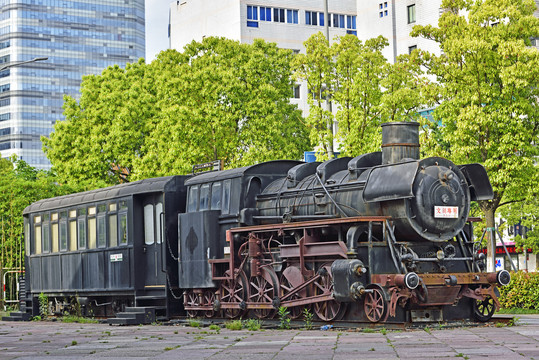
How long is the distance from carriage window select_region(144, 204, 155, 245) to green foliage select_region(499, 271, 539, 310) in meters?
9.75

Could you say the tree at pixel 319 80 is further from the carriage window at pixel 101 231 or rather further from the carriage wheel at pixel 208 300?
the carriage wheel at pixel 208 300

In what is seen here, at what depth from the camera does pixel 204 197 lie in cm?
2130

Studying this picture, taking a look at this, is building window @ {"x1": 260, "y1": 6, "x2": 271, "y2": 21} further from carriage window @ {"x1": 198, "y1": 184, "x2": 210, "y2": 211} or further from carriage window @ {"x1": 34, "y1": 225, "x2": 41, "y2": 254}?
carriage window @ {"x1": 198, "y1": 184, "x2": 210, "y2": 211}

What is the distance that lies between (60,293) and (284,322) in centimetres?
1067

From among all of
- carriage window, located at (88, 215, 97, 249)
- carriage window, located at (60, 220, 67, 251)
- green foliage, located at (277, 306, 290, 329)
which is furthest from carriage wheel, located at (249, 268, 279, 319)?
carriage window, located at (60, 220, 67, 251)

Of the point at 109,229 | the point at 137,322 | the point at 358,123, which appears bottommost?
the point at 137,322

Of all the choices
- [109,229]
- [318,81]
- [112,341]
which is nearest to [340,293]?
[112,341]

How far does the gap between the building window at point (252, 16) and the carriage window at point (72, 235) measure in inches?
1772

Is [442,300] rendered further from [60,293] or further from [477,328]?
[60,293]

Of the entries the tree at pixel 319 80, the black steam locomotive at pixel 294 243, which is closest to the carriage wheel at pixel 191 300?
the black steam locomotive at pixel 294 243

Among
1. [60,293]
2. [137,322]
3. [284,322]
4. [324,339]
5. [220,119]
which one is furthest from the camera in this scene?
[220,119]

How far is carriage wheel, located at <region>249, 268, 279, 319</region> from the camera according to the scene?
743 inches

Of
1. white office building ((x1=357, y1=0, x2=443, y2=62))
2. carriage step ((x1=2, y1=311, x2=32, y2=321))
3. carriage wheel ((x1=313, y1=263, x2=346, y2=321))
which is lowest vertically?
carriage step ((x1=2, y1=311, x2=32, y2=321))

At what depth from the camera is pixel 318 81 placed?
32.8 metres
